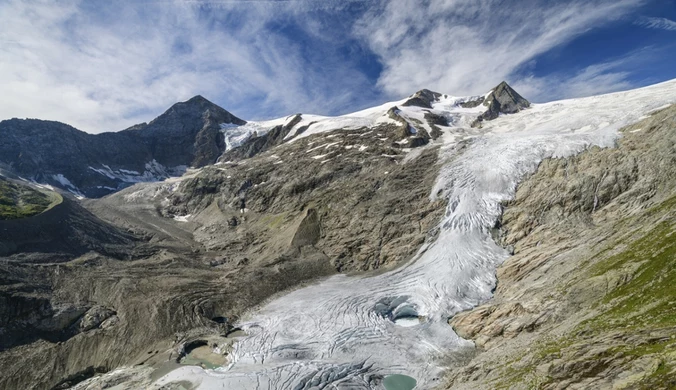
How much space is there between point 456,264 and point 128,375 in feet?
128

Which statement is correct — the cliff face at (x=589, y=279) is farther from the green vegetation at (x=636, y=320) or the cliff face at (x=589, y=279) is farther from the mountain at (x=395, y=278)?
the mountain at (x=395, y=278)

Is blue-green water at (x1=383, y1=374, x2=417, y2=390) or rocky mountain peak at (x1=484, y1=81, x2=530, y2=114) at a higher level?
rocky mountain peak at (x1=484, y1=81, x2=530, y2=114)

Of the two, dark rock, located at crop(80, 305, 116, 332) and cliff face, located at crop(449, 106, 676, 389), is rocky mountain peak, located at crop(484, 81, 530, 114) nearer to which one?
cliff face, located at crop(449, 106, 676, 389)

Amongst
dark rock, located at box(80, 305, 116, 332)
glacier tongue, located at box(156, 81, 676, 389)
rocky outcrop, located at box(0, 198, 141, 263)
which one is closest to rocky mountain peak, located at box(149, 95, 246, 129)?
rocky outcrop, located at box(0, 198, 141, 263)

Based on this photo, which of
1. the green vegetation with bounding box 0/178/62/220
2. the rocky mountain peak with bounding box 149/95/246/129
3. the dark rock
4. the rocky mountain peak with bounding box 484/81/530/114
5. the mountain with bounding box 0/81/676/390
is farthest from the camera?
the rocky mountain peak with bounding box 149/95/246/129

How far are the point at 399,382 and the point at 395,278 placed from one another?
17638 millimetres

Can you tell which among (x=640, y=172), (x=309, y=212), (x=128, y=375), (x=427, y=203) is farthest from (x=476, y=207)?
(x=128, y=375)

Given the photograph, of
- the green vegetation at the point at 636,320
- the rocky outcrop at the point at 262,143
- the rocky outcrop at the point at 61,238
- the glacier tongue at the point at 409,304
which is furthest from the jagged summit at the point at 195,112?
the green vegetation at the point at 636,320

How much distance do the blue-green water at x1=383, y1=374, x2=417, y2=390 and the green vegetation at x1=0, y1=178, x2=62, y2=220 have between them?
66645 mm

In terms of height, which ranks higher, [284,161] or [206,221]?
[284,161]

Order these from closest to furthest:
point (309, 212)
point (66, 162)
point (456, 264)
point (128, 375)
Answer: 1. point (128, 375)
2. point (456, 264)
3. point (309, 212)
4. point (66, 162)

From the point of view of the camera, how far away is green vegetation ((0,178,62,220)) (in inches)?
2527

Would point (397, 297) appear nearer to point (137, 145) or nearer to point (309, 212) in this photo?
point (309, 212)

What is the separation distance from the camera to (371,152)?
87.6 meters
